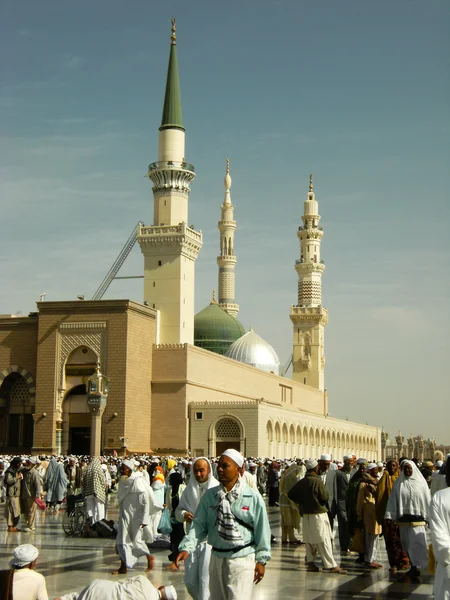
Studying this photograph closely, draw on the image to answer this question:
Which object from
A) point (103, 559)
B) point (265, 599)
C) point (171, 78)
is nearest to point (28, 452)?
point (171, 78)

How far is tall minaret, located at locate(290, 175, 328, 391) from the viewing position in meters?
62.8

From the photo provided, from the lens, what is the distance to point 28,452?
1609 inches

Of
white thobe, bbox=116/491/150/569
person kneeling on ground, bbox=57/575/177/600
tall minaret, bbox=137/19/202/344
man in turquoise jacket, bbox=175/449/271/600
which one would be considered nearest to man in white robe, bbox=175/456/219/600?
man in turquoise jacket, bbox=175/449/271/600

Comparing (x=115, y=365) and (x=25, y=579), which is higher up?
(x=115, y=365)

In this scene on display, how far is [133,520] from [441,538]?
4.89 meters

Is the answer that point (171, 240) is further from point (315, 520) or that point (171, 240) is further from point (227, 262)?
point (315, 520)

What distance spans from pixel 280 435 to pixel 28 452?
12491 millimetres

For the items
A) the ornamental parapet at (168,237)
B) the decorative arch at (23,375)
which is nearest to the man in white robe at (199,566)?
the decorative arch at (23,375)

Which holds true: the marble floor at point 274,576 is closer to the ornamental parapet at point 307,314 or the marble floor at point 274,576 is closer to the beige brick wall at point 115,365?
the beige brick wall at point 115,365

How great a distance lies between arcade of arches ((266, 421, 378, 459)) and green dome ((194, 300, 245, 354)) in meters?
8.62

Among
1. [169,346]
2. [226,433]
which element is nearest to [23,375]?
[169,346]

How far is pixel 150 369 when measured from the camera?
41625 mm

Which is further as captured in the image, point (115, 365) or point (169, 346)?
point (169, 346)

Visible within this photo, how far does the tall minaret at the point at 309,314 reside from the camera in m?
62.8
